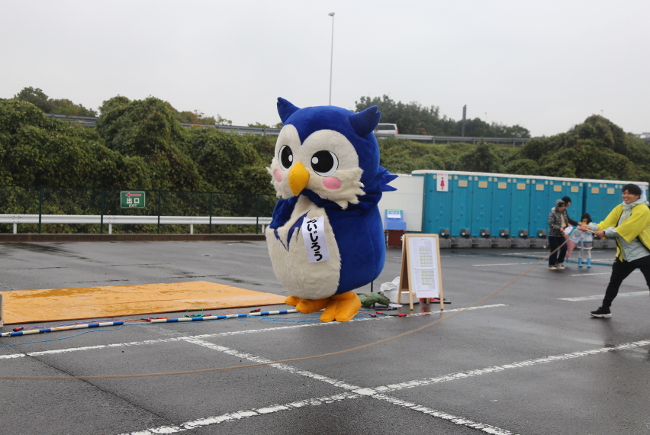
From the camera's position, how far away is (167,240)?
78.3 ft

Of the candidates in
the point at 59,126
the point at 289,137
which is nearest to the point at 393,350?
the point at 289,137

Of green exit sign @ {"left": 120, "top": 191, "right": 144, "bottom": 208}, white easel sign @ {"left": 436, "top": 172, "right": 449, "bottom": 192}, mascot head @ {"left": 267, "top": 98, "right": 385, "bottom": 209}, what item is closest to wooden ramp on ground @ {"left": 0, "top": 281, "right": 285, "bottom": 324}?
mascot head @ {"left": 267, "top": 98, "right": 385, "bottom": 209}

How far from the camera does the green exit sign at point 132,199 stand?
24359 mm

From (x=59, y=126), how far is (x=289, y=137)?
21681 mm

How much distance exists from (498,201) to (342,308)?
1669cm

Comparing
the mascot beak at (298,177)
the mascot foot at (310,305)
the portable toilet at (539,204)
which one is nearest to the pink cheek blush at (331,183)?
the mascot beak at (298,177)

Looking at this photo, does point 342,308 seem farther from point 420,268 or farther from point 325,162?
point 325,162

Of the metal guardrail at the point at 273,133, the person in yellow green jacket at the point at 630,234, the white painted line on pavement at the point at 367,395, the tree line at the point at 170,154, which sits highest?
the metal guardrail at the point at 273,133

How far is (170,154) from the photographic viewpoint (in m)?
30.5

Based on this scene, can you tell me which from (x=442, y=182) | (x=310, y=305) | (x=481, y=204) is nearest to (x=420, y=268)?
(x=310, y=305)

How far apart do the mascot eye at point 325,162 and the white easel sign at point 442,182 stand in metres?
15.0

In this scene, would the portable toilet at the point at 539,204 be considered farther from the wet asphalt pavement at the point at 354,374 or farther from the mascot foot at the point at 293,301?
the mascot foot at the point at 293,301

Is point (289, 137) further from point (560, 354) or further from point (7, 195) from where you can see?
point (7, 195)

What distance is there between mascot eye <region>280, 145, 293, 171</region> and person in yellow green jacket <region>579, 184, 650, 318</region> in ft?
14.9
